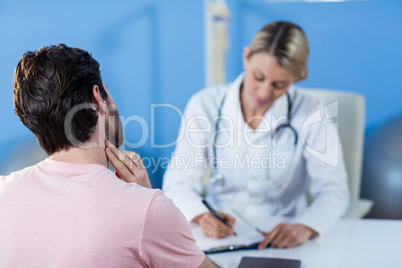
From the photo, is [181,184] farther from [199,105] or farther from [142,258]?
[142,258]

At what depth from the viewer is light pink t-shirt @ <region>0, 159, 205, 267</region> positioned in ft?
2.39

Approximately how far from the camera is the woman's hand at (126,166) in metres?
0.90

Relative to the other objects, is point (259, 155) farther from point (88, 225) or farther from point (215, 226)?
point (88, 225)

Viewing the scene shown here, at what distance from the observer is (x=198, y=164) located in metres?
1.62

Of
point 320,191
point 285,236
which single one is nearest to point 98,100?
point 285,236

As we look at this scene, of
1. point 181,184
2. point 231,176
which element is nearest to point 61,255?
point 181,184

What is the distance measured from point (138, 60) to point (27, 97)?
1.79m

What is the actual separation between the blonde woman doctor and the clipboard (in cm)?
26

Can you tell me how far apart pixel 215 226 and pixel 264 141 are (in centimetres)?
52

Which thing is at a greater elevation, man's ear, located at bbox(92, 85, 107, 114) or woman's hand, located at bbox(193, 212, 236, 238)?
man's ear, located at bbox(92, 85, 107, 114)

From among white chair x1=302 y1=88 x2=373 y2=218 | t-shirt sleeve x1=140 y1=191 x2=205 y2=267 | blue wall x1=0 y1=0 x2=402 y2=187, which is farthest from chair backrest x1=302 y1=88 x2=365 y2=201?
t-shirt sleeve x1=140 y1=191 x2=205 y2=267

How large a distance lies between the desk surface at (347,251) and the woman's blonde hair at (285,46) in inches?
21.2

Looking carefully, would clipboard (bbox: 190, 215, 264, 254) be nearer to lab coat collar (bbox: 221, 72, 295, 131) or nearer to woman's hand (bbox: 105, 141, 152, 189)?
woman's hand (bbox: 105, 141, 152, 189)

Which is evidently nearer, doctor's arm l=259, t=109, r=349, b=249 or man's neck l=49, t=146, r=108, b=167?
man's neck l=49, t=146, r=108, b=167
